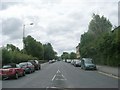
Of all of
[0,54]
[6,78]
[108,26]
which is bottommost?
[6,78]

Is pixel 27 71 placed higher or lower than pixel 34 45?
lower

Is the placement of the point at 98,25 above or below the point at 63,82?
above

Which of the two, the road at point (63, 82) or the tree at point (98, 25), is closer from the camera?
the road at point (63, 82)

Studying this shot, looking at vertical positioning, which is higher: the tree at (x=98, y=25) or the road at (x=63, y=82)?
the tree at (x=98, y=25)

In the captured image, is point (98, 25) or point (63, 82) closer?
point (63, 82)

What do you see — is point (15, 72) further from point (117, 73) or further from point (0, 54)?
point (0, 54)

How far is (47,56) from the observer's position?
534 feet

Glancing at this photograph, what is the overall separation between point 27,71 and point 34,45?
69655 mm

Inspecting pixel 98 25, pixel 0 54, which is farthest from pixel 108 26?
pixel 0 54

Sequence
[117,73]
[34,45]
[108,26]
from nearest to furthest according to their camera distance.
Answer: [117,73], [108,26], [34,45]

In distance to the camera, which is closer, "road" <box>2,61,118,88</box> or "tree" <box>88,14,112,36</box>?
"road" <box>2,61,118,88</box>

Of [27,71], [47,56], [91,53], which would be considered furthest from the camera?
[47,56]

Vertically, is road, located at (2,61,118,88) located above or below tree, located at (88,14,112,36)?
below

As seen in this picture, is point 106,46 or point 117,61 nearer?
point 117,61
